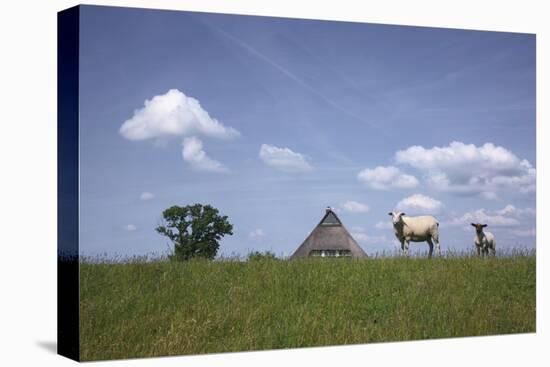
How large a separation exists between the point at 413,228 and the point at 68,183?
5.23 m

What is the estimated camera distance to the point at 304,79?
1527 cm

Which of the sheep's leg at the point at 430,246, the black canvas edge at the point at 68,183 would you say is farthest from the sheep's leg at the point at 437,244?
the black canvas edge at the point at 68,183

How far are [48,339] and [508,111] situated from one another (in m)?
7.90

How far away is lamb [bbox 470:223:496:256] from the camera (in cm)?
1636

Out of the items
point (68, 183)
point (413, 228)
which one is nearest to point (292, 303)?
point (413, 228)

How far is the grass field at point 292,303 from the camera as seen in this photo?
544 inches

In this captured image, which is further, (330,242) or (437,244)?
(437,244)

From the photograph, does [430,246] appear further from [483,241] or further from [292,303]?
[292,303]

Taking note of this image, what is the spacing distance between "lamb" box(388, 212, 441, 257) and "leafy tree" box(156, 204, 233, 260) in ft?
9.03

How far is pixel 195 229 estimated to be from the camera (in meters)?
14.5

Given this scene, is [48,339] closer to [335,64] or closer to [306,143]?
[306,143]

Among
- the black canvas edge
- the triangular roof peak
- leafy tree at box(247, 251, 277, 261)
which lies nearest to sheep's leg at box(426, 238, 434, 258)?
the triangular roof peak

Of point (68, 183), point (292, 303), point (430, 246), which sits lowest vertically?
point (292, 303)

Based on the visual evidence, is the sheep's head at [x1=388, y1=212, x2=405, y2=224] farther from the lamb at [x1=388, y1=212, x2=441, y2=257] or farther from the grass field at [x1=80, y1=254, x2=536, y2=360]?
the grass field at [x1=80, y1=254, x2=536, y2=360]
